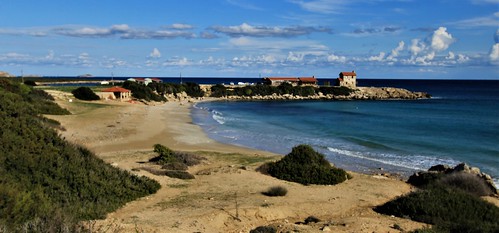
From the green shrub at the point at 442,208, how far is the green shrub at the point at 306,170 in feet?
15.2

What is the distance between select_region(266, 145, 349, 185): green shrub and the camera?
18.4 meters

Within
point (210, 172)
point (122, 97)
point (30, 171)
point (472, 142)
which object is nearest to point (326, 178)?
point (210, 172)

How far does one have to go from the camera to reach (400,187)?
18.3 meters

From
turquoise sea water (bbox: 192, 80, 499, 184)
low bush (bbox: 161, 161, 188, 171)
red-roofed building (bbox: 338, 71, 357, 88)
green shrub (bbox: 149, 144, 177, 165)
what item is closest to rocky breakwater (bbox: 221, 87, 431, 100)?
red-roofed building (bbox: 338, 71, 357, 88)

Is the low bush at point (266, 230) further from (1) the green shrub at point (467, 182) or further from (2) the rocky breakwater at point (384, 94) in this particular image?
(2) the rocky breakwater at point (384, 94)

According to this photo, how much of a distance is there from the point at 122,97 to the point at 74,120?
3439 cm

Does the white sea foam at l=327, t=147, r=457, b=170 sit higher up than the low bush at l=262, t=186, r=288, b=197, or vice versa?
the low bush at l=262, t=186, r=288, b=197

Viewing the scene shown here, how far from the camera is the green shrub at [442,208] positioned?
12.2 m

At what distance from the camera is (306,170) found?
19.0 meters

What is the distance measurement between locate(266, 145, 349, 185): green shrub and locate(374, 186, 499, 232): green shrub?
4.64 metres

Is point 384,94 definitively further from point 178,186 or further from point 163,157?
point 178,186

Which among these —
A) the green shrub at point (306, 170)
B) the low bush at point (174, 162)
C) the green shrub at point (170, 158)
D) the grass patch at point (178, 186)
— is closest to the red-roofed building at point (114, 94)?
the low bush at point (174, 162)

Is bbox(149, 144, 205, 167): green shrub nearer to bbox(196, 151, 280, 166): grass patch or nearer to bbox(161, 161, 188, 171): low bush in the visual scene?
bbox(161, 161, 188, 171): low bush

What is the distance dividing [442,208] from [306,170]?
714 cm
